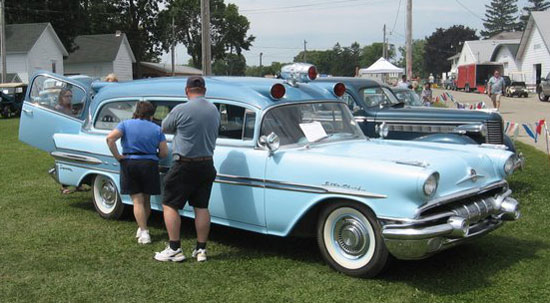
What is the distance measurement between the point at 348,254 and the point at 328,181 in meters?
0.68

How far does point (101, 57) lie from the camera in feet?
160

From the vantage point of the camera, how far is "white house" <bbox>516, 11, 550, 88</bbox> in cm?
4712

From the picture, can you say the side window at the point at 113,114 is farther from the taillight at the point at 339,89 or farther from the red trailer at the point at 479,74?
the red trailer at the point at 479,74

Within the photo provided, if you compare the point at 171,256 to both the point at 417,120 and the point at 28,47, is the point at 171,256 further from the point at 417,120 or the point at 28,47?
the point at 28,47

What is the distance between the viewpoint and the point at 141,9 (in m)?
51.9

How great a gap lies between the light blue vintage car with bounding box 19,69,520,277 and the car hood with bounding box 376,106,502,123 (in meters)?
2.66

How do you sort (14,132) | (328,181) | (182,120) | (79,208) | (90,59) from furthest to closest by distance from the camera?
(90,59), (14,132), (79,208), (182,120), (328,181)

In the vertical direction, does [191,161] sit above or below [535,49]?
below

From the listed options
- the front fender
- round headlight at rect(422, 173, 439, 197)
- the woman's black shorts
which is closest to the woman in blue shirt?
the woman's black shorts

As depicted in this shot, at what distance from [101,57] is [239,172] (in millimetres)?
46575

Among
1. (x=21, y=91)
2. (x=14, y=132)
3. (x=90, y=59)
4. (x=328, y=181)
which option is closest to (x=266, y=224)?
(x=328, y=181)

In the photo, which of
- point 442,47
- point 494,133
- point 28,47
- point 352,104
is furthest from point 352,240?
point 442,47

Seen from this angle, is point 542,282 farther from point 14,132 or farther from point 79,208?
point 14,132

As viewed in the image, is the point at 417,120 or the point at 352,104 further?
the point at 352,104
